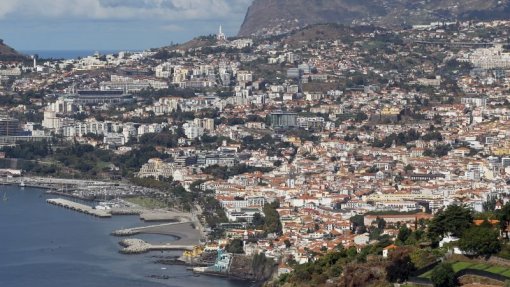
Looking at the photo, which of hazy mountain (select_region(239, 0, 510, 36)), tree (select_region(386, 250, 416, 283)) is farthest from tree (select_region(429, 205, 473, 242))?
hazy mountain (select_region(239, 0, 510, 36))

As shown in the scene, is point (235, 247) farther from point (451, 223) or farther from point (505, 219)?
point (505, 219)

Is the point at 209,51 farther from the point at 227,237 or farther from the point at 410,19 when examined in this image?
the point at 227,237

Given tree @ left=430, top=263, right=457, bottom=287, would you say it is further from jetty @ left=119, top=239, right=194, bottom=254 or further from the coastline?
jetty @ left=119, top=239, right=194, bottom=254

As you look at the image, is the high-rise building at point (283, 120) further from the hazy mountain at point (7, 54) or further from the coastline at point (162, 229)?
the hazy mountain at point (7, 54)

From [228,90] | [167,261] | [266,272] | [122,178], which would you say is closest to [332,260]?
[266,272]

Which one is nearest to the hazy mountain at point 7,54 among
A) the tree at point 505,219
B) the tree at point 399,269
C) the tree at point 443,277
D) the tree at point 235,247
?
the tree at point 235,247

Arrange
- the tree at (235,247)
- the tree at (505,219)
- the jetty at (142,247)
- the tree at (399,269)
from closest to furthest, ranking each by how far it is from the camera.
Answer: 1. the tree at (399,269)
2. the tree at (505,219)
3. the tree at (235,247)
4. the jetty at (142,247)
